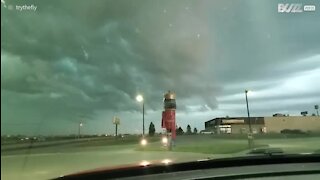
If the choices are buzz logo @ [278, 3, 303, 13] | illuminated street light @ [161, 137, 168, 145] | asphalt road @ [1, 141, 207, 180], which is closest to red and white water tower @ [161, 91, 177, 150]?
illuminated street light @ [161, 137, 168, 145]

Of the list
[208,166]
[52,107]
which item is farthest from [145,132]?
[208,166]

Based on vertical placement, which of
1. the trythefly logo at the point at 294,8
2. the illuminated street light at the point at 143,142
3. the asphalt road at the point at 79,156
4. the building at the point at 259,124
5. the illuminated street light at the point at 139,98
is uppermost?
the trythefly logo at the point at 294,8

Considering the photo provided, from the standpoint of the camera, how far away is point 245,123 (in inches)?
122

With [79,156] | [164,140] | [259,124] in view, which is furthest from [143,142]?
[259,124]

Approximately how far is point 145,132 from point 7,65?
69.8 inches

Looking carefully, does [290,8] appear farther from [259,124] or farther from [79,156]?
[79,156]

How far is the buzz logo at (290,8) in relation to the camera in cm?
260

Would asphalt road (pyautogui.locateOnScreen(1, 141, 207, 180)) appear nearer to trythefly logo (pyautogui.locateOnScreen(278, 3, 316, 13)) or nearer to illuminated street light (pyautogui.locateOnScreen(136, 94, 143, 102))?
illuminated street light (pyautogui.locateOnScreen(136, 94, 143, 102))

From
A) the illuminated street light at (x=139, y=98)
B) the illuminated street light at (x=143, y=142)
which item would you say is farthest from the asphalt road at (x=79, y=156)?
the illuminated street light at (x=139, y=98)

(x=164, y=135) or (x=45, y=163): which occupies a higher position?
(x=164, y=135)

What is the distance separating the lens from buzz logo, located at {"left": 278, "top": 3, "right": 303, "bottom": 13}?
260 centimetres

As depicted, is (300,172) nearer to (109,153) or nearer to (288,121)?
(109,153)

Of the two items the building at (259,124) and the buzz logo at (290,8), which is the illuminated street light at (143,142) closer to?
the building at (259,124)

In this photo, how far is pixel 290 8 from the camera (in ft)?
8.89
